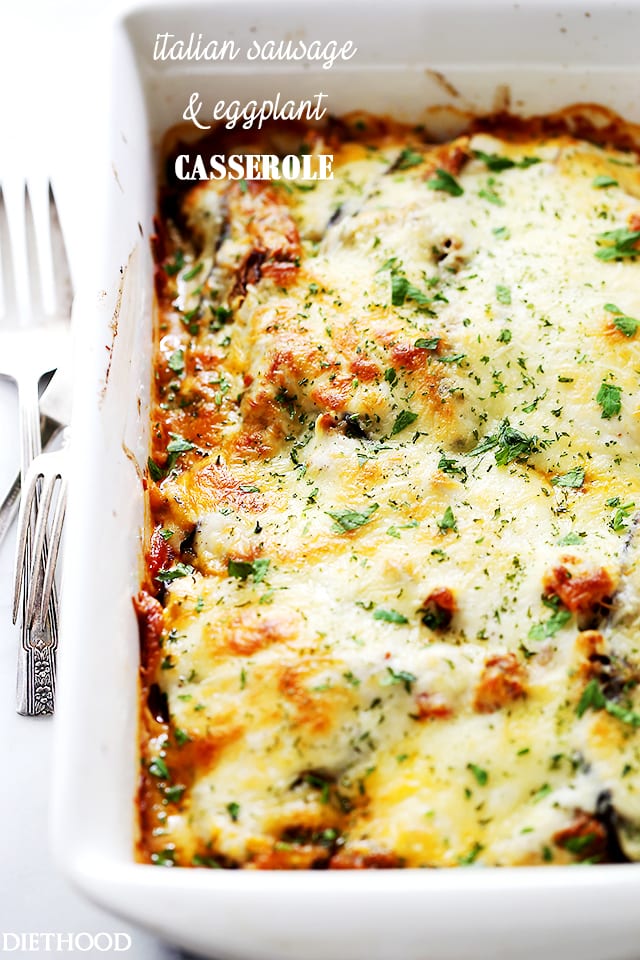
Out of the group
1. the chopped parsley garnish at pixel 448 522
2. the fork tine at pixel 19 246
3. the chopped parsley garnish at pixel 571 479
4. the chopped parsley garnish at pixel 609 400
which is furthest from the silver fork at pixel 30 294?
the chopped parsley garnish at pixel 609 400

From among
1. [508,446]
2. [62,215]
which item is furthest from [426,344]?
[62,215]

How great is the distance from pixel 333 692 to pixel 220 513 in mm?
616

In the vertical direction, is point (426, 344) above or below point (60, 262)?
below

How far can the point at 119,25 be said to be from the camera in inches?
130

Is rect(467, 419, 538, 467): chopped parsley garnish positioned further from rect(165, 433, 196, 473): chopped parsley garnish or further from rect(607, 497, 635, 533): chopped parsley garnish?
rect(165, 433, 196, 473): chopped parsley garnish

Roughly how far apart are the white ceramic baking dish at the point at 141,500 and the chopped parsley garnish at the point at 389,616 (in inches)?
22.1

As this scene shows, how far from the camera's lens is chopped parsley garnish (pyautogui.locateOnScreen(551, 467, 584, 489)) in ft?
8.73

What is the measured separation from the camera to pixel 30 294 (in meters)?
3.38

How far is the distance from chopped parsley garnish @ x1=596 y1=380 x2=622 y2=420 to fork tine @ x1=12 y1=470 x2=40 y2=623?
4.91 feet

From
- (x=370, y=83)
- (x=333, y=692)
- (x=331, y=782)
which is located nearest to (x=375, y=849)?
(x=331, y=782)

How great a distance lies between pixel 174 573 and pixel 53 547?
0.39 m

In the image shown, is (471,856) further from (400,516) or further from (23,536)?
(23,536)

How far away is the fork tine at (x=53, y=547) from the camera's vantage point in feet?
9.09

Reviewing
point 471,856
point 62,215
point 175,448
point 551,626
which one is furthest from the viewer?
point 62,215
